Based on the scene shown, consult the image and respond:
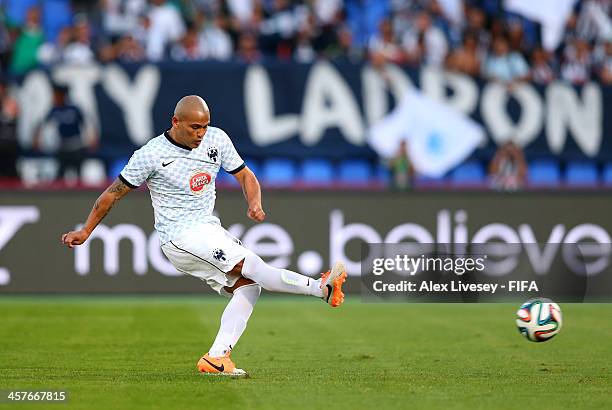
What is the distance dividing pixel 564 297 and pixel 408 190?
9.77 ft

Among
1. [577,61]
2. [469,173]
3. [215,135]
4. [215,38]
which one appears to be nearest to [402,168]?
[469,173]

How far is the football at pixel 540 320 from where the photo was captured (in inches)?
431

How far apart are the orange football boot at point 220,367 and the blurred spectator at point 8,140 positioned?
472 inches

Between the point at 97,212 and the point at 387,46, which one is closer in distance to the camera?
the point at 97,212

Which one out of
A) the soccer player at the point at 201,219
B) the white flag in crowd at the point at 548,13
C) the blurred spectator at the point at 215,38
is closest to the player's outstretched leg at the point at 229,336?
the soccer player at the point at 201,219

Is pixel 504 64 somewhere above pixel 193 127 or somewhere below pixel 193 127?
above

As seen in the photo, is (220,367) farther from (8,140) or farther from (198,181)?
(8,140)

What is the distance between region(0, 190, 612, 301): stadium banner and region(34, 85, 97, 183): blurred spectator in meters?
1.94

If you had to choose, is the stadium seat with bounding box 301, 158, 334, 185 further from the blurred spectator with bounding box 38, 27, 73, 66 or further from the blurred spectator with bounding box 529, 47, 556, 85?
the blurred spectator with bounding box 38, 27, 73, 66

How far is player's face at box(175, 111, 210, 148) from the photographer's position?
389 inches

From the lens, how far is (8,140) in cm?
2123

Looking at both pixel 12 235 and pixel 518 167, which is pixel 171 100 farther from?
pixel 518 167

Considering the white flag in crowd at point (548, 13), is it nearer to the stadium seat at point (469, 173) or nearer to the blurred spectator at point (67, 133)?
the stadium seat at point (469, 173)
